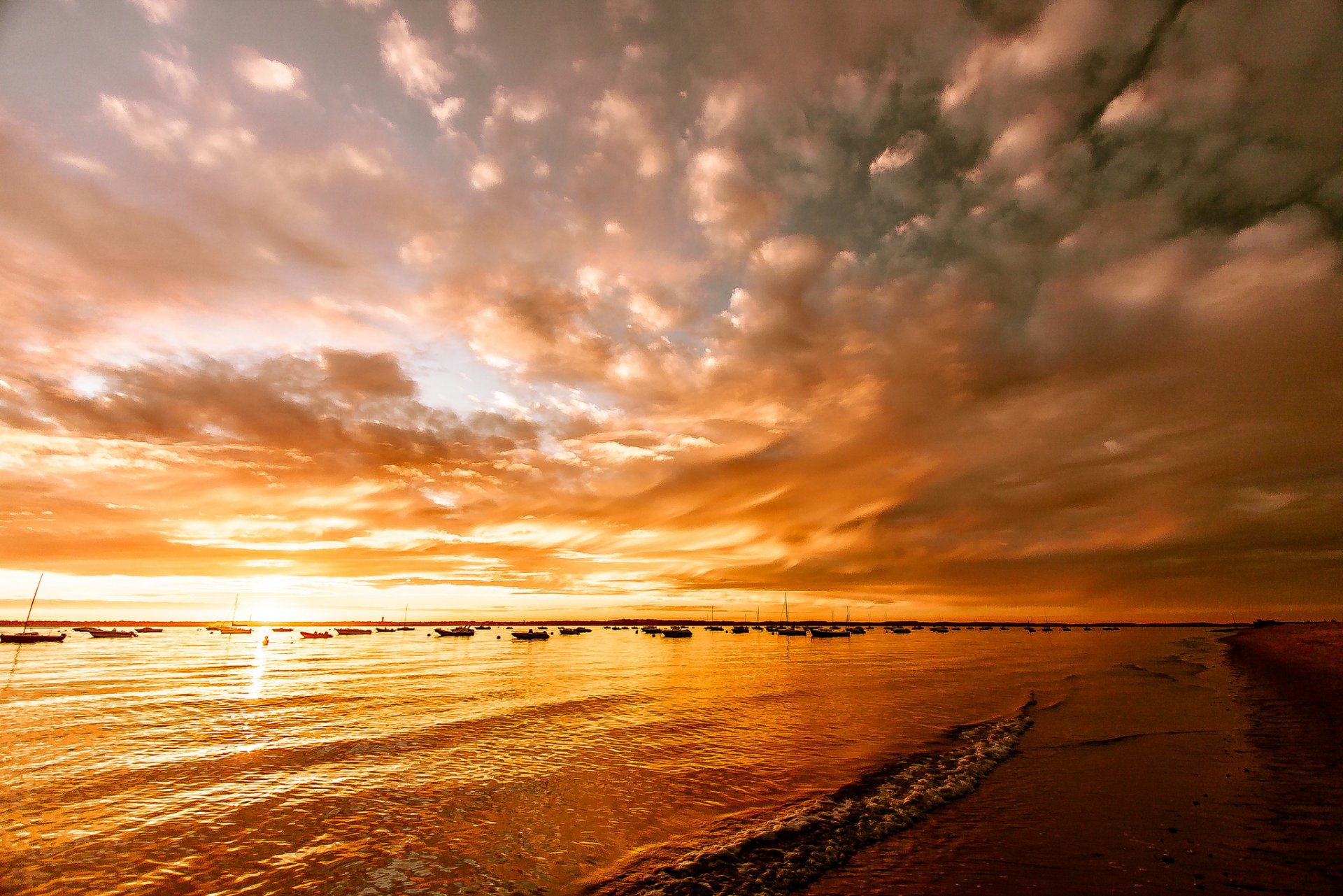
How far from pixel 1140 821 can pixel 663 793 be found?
12881 mm

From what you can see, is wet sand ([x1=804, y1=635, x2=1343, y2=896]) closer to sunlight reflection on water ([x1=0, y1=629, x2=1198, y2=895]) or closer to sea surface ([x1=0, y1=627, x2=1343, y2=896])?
sea surface ([x1=0, y1=627, x2=1343, y2=896])

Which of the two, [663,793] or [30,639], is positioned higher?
[663,793]

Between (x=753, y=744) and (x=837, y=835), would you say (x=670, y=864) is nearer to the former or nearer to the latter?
(x=837, y=835)

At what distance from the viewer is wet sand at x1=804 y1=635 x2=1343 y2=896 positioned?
1055 cm

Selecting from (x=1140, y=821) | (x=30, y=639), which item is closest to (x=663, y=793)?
(x=1140, y=821)

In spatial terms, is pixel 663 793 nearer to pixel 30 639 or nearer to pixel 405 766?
pixel 405 766

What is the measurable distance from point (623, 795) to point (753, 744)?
9.18 meters

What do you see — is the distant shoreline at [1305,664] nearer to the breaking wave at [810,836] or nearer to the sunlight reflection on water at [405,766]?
the sunlight reflection on water at [405,766]

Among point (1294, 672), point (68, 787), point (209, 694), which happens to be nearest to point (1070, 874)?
point (68, 787)

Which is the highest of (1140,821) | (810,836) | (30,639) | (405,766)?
(1140,821)

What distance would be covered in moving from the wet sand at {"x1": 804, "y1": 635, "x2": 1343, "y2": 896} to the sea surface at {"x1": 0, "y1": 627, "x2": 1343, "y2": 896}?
0.29ft

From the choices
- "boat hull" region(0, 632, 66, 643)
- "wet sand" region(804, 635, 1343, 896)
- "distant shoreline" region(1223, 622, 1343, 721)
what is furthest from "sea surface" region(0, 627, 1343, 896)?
"boat hull" region(0, 632, 66, 643)

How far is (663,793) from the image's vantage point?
17797mm

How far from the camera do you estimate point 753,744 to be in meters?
24.7
